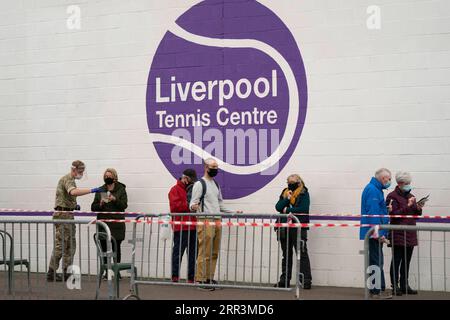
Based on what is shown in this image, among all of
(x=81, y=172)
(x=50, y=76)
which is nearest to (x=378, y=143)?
(x=81, y=172)

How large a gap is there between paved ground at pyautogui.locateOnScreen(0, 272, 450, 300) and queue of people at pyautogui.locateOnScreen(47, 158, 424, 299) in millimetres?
158

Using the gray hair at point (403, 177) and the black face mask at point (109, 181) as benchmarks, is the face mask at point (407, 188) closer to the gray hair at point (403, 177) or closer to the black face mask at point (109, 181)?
the gray hair at point (403, 177)

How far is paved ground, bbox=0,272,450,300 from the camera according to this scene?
1113 centimetres

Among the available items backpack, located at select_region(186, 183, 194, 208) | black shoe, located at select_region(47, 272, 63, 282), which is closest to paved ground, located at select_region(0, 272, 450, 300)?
black shoe, located at select_region(47, 272, 63, 282)

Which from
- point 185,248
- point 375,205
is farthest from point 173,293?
point 375,205

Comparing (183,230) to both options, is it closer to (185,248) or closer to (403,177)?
(185,248)

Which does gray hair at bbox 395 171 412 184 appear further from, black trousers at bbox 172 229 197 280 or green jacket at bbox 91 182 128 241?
green jacket at bbox 91 182 128 241

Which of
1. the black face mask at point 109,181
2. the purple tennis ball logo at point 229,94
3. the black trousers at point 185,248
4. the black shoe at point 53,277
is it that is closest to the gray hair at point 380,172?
the purple tennis ball logo at point 229,94

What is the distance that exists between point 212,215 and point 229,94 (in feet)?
9.09

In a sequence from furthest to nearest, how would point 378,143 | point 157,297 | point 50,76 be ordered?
point 50,76, point 378,143, point 157,297

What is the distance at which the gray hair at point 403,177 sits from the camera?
12.1 m

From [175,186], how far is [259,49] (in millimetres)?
2419

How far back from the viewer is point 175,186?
13.4 meters

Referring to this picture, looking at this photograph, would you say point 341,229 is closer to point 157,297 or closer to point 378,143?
point 378,143
